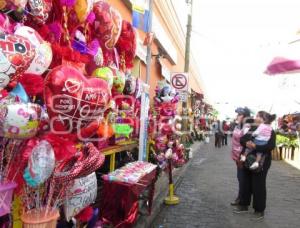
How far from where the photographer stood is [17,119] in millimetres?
2346

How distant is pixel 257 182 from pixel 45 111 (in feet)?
14.2

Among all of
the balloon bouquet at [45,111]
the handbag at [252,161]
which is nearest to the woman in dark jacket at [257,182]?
the handbag at [252,161]

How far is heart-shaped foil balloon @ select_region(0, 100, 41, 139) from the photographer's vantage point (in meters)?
2.34

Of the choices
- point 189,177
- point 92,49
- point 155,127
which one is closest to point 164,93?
point 155,127

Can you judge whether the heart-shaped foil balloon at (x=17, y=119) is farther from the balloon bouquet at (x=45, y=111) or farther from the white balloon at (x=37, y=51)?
the white balloon at (x=37, y=51)

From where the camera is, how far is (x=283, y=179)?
10.2 meters

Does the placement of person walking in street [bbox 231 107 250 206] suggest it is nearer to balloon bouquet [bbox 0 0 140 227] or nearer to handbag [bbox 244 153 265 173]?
handbag [bbox 244 153 265 173]

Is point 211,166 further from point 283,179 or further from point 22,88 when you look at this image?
point 22,88

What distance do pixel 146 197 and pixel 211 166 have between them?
285 inches

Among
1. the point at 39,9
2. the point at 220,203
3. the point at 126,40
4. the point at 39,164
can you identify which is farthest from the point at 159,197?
the point at 39,9

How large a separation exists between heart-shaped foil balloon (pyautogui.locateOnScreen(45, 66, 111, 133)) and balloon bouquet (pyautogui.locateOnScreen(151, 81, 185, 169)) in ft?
14.5

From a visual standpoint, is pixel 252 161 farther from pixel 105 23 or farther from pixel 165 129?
pixel 105 23

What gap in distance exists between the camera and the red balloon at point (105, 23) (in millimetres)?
4285

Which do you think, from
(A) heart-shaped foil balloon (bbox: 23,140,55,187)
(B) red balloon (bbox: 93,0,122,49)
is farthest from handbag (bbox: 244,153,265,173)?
(A) heart-shaped foil balloon (bbox: 23,140,55,187)
